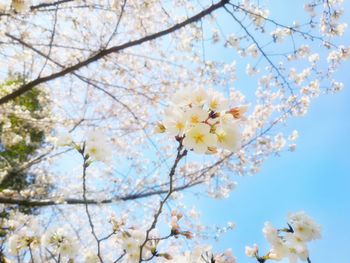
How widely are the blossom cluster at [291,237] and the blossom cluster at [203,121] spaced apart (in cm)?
50

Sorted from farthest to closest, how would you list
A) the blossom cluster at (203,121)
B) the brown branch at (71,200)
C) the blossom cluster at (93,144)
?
the brown branch at (71,200), the blossom cluster at (93,144), the blossom cluster at (203,121)

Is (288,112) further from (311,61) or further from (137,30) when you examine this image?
(137,30)

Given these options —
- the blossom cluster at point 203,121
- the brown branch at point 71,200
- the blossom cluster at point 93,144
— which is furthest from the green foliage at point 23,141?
the blossom cluster at point 203,121

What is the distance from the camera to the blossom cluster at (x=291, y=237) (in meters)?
1.72

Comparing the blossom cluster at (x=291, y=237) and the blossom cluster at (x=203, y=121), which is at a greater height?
the blossom cluster at (x=203, y=121)

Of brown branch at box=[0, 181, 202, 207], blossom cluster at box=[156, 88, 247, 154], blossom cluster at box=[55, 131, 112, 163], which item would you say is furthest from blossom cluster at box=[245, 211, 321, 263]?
brown branch at box=[0, 181, 202, 207]

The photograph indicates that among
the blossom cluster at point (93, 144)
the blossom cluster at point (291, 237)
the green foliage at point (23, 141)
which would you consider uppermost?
the green foliage at point (23, 141)

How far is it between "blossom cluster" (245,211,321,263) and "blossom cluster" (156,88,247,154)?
50 centimetres

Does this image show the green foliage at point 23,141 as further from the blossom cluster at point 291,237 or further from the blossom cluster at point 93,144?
the blossom cluster at point 291,237

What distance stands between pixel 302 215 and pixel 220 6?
3.09m

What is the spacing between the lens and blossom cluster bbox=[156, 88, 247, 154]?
156 cm

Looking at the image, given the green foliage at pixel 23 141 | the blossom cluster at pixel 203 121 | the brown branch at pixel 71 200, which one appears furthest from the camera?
the green foliage at pixel 23 141

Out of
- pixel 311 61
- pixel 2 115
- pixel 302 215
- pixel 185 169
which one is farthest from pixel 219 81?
pixel 302 215

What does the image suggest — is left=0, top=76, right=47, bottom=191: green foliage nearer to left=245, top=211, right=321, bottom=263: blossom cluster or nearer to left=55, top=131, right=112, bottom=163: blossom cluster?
left=55, top=131, right=112, bottom=163: blossom cluster
